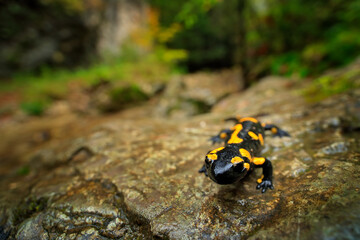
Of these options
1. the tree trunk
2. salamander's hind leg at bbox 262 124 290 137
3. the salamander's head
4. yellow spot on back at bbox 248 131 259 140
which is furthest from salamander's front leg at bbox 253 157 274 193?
the tree trunk

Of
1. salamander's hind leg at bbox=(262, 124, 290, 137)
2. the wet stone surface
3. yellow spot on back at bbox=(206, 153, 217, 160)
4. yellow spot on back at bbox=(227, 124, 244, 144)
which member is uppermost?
yellow spot on back at bbox=(206, 153, 217, 160)

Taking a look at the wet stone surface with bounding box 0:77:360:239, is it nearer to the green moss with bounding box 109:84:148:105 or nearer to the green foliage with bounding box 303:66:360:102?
the green foliage with bounding box 303:66:360:102

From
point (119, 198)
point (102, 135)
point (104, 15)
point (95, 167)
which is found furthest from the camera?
point (104, 15)

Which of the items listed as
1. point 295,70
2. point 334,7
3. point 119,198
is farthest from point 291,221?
point 334,7

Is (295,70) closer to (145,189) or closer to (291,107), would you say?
(291,107)

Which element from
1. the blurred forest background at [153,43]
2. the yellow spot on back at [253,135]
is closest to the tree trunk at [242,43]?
the blurred forest background at [153,43]

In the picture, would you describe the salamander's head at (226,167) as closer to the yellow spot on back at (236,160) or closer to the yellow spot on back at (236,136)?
the yellow spot on back at (236,160)
